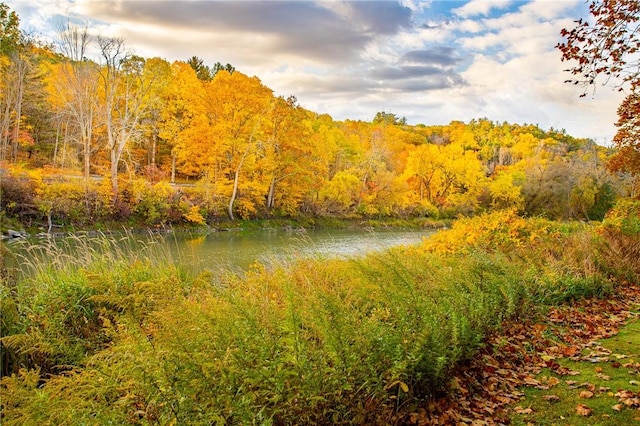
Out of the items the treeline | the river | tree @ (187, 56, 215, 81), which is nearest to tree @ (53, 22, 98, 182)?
the treeline

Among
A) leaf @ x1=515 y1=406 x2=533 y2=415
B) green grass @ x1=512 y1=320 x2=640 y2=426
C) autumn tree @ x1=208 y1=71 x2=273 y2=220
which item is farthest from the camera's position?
autumn tree @ x1=208 y1=71 x2=273 y2=220

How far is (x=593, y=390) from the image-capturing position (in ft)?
13.5

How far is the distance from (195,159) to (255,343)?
29.1 metres

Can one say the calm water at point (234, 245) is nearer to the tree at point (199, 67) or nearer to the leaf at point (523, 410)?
the leaf at point (523, 410)

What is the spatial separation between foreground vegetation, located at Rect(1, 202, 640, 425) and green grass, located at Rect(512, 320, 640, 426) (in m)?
0.75

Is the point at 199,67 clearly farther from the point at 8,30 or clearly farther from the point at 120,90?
→ the point at 8,30

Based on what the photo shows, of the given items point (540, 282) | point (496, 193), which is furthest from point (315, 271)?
point (496, 193)

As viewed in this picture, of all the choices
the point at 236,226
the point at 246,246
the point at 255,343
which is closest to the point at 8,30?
the point at 236,226

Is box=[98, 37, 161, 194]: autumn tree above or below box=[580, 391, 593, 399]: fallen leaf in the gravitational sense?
above

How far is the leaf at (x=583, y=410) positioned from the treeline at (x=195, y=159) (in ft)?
74.2

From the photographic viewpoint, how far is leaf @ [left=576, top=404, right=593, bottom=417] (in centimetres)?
369

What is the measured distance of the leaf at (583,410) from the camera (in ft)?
12.1

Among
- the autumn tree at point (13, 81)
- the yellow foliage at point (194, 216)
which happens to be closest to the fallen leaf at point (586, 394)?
the yellow foliage at point (194, 216)

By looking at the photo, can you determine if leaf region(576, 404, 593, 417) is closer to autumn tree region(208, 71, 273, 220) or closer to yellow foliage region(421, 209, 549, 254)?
yellow foliage region(421, 209, 549, 254)
